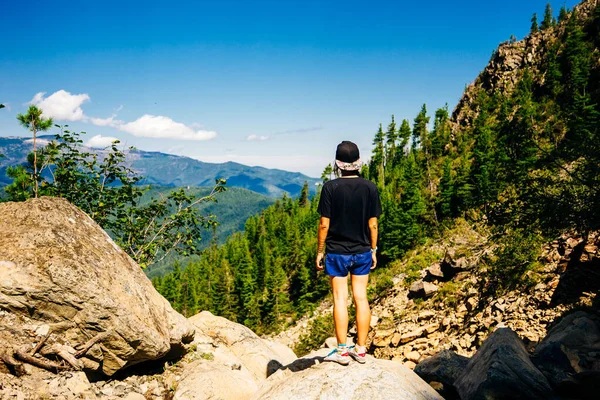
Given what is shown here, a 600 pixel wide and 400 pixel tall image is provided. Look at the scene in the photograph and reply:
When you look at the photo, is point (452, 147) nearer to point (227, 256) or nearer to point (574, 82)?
point (574, 82)

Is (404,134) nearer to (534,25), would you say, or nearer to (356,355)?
(534,25)

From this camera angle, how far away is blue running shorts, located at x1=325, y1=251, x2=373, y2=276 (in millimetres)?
5734

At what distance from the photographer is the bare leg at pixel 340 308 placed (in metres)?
5.75

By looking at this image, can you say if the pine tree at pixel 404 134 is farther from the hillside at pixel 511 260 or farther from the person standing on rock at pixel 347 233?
the person standing on rock at pixel 347 233

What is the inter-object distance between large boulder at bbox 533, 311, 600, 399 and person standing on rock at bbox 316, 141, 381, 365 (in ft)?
12.0

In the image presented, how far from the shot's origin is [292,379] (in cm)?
594

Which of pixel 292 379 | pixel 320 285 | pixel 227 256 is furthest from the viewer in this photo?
pixel 227 256

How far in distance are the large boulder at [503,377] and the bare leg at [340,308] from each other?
96.6 inches

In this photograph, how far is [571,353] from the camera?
7062mm

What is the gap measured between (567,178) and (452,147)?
81.4 metres

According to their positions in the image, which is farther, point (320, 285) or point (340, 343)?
point (320, 285)

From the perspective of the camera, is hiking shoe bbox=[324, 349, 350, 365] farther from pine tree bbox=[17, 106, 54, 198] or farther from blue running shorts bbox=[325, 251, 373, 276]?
pine tree bbox=[17, 106, 54, 198]

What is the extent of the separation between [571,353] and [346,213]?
6.11 metres

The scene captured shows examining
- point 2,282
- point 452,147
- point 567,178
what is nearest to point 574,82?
point 452,147
